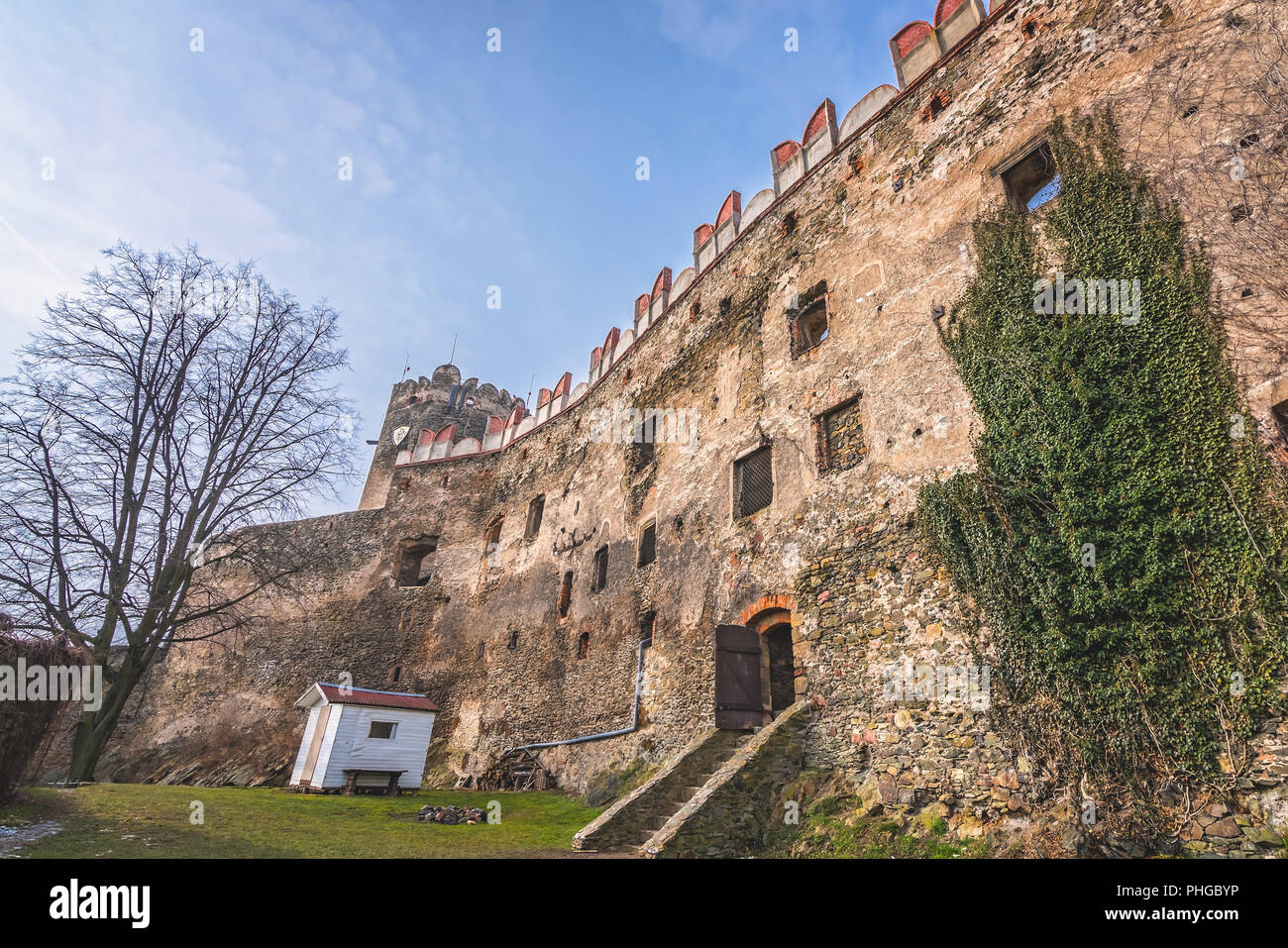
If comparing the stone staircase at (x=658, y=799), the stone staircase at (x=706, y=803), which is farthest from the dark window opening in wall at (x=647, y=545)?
the stone staircase at (x=706, y=803)

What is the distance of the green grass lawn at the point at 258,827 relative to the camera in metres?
6.03

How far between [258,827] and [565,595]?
10.00m

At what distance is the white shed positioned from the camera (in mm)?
13344

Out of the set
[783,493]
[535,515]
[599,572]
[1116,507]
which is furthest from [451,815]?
[535,515]

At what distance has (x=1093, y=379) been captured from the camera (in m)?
6.62

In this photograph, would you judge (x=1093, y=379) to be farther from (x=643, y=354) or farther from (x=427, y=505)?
(x=427, y=505)

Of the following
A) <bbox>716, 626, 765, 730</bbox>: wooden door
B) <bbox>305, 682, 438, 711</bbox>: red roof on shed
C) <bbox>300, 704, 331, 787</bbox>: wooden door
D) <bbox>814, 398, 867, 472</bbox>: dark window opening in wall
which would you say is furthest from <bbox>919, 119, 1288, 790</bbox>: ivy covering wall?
<bbox>300, 704, 331, 787</bbox>: wooden door

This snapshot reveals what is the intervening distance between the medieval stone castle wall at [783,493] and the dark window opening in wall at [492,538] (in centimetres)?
8

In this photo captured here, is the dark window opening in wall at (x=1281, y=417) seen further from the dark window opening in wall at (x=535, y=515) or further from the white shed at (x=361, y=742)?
the dark window opening in wall at (x=535, y=515)

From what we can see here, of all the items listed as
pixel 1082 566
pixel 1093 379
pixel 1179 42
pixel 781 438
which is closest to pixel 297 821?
pixel 781 438

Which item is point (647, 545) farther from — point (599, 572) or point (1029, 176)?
point (1029, 176)
